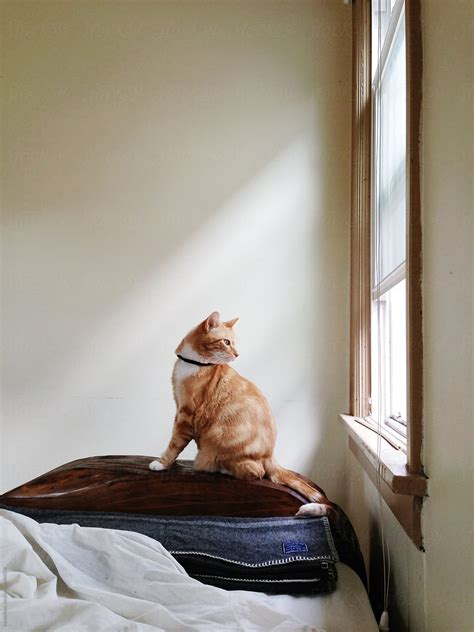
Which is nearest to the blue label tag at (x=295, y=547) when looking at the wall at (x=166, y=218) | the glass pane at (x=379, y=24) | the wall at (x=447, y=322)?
the wall at (x=447, y=322)

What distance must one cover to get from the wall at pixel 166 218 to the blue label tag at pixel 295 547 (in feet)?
2.01

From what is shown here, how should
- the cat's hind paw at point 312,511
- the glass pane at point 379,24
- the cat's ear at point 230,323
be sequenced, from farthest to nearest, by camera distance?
the cat's ear at point 230,323 < the glass pane at point 379,24 < the cat's hind paw at point 312,511

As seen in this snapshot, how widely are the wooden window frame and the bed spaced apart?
0.88 ft

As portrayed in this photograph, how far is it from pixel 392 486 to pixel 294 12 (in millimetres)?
1881

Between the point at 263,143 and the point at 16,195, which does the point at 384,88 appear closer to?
the point at 263,143

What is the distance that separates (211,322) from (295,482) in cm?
60

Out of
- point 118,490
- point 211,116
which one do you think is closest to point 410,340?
point 118,490

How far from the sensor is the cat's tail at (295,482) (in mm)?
1685

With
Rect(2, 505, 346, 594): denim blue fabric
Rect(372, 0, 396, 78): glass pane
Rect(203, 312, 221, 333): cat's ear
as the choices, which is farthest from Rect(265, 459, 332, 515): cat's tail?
Rect(372, 0, 396, 78): glass pane

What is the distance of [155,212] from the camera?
2.16 m

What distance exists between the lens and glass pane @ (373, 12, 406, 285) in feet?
4.83

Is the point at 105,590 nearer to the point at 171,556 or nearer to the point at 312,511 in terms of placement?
the point at 171,556

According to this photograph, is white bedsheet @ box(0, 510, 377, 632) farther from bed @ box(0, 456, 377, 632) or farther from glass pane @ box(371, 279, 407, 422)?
glass pane @ box(371, 279, 407, 422)

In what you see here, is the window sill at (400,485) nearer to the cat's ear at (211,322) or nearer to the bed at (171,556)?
the bed at (171,556)
